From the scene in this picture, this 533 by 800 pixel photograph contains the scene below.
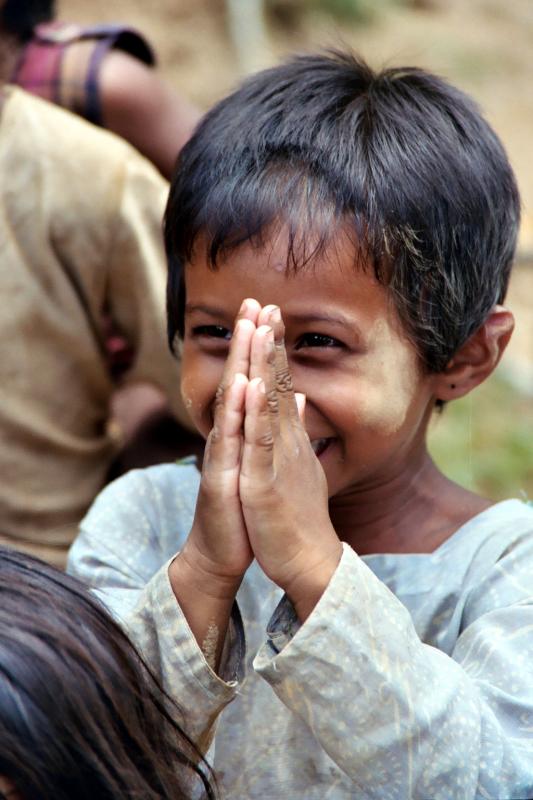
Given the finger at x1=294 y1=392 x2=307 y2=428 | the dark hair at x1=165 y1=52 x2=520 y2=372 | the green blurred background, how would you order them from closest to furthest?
the finger at x1=294 y1=392 x2=307 y2=428
the dark hair at x1=165 y1=52 x2=520 y2=372
the green blurred background

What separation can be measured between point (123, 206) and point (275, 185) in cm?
91

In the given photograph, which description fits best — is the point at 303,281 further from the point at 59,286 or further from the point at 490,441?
the point at 490,441

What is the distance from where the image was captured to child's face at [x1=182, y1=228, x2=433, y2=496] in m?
1.66

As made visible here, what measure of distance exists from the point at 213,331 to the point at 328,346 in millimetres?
176

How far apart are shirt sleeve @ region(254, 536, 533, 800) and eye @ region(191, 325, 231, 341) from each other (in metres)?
0.39

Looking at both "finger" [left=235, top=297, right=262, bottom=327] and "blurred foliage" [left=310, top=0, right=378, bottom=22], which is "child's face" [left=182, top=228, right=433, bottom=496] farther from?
"blurred foliage" [left=310, top=0, right=378, bottom=22]

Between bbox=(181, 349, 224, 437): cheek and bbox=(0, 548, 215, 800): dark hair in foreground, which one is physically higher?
bbox=(181, 349, 224, 437): cheek

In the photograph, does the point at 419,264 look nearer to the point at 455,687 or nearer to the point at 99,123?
the point at 455,687

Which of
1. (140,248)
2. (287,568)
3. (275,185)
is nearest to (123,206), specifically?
(140,248)

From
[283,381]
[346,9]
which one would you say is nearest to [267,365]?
[283,381]

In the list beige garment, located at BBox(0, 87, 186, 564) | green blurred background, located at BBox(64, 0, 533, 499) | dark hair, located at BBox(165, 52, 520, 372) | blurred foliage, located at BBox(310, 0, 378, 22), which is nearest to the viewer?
dark hair, located at BBox(165, 52, 520, 372)

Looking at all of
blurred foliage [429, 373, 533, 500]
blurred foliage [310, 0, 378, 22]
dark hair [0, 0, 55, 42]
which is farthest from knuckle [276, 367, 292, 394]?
blurred foliage [310, 0, 378, 22]

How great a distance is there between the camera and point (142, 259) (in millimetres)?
2533

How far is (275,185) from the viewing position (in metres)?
1.69
